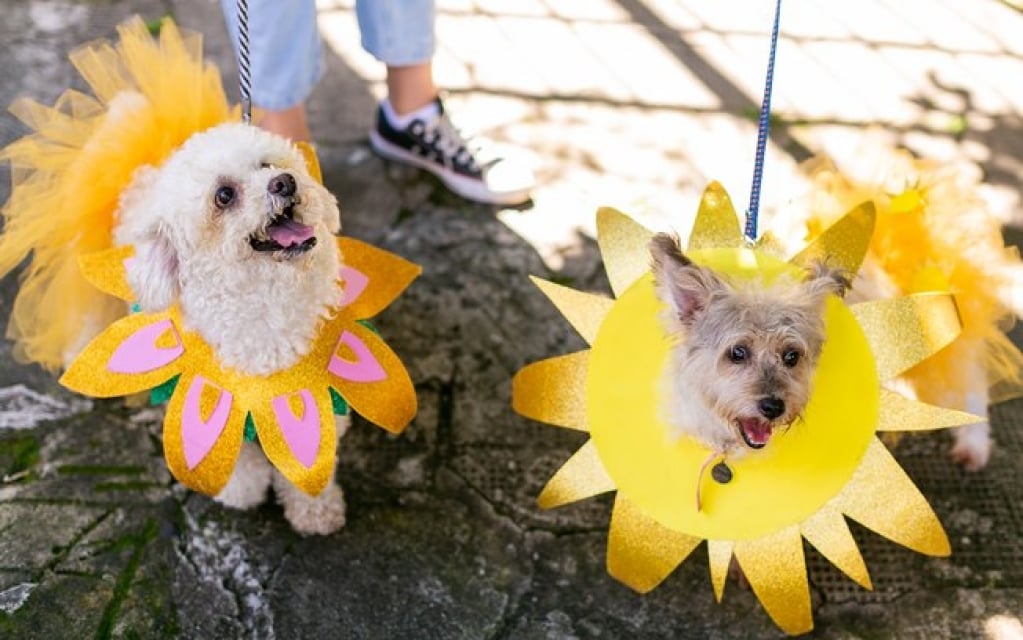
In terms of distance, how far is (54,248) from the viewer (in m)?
2.65

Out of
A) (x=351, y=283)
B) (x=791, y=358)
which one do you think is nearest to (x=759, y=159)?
(x=791, y=358)

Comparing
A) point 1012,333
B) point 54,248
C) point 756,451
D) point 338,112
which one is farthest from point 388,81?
point 1012,333

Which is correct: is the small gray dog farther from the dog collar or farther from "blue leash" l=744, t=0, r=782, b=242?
the dog collar

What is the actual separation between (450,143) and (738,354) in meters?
1.94

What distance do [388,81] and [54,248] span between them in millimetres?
1495

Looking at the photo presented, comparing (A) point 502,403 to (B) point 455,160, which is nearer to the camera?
(A) point 502,403

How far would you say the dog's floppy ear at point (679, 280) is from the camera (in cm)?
194

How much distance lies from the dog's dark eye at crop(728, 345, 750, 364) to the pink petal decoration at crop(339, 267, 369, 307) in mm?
1018

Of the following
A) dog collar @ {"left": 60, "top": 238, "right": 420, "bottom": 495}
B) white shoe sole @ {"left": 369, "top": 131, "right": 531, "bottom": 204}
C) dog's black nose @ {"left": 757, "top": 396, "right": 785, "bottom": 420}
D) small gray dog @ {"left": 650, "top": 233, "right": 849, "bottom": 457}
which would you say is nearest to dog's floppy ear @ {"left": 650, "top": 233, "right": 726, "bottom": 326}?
small gray dog @ {"left": 650, "top": 233, "right": 849, "bottom": 457}

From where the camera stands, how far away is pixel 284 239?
2.23 m

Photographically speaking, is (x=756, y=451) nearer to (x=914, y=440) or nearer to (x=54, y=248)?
(x=914, y=440)

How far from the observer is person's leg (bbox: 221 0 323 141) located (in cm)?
301

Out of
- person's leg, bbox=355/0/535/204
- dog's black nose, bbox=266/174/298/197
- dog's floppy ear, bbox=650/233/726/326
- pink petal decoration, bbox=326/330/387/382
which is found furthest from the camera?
person's leg, bbox=355/0/535/204

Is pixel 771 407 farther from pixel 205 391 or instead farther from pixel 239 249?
pixel 205 391
